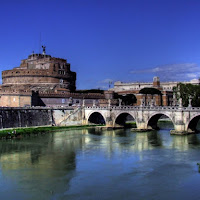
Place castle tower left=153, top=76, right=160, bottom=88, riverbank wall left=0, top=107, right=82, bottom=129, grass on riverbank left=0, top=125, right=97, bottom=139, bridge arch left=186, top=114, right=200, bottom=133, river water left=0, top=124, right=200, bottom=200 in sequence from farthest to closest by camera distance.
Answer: castle tower left=153, top=76, right=160, bottom=88 < riverbank wall left=0, top=107, right=82, bottom=129 < bridge arch left=186, top=114, right=200, bottom=133 < grass on riverbank left=0, top=125, right=97, bottom=139 < river water left=0, top=124, right=200, bottom=200

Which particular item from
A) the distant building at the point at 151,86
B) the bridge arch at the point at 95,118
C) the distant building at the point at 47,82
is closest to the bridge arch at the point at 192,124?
the bridge arch at the point at 95,118

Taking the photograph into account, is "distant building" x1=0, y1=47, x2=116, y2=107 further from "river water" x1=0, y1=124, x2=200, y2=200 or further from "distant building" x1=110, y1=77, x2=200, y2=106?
"river water" x1=0, y1=124, x2=200, y2=200

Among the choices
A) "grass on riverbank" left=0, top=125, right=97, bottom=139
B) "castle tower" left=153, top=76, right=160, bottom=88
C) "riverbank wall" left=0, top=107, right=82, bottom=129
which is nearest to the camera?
"grass on riverbank" left=0, top=125, right=97, bottom=139

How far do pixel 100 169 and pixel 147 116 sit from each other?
21.4 m

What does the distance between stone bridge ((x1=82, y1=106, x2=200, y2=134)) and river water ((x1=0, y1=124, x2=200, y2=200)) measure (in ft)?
12.3

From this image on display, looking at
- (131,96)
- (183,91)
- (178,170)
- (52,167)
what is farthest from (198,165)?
(131,96)

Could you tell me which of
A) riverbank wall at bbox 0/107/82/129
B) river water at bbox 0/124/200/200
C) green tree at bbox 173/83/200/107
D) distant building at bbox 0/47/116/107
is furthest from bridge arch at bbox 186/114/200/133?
distant building at bbox 0/47/116/107

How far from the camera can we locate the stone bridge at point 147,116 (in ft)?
124

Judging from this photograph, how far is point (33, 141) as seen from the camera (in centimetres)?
3344

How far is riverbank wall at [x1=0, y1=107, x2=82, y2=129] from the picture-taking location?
40406 mm

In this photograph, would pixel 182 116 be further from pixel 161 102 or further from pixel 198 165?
pixel 161 102

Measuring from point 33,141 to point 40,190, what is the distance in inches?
642

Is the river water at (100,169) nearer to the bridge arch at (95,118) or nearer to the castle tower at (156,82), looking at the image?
the bridge arch at (95,118)

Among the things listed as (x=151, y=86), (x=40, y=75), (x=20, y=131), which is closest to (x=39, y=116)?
(x=20, y=131)
